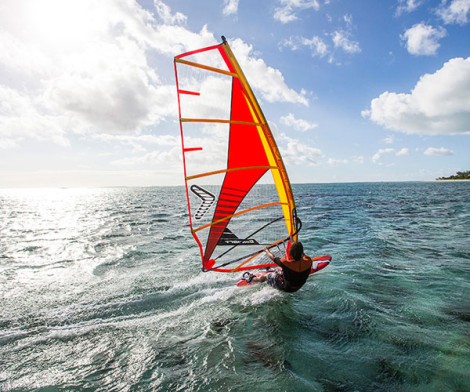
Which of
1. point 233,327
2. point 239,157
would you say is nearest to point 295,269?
point 233,327

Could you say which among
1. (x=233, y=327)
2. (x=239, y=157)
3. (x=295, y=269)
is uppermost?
(x=239, y=157)

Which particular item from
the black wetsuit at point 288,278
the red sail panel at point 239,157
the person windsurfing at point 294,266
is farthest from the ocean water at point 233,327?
the red sail panel at point 239,157

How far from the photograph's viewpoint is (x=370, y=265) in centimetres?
1112

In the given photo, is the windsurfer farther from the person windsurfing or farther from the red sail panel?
the red sail panel

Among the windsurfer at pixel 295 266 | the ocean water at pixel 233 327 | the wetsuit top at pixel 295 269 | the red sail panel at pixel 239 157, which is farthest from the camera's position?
the wetsuit top at pixel 295 269

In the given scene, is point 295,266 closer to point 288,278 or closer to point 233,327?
point 288,278

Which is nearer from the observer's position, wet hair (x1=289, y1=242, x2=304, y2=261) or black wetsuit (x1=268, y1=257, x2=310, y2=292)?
wet hair (x1=289, y1=242, x2=304, y2=261)

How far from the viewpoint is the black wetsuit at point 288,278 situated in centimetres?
682

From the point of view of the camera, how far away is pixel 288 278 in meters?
6.98

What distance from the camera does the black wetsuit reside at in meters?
6.82

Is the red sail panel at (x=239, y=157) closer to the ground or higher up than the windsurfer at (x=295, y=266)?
higher up

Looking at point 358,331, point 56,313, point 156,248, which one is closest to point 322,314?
point 358,331

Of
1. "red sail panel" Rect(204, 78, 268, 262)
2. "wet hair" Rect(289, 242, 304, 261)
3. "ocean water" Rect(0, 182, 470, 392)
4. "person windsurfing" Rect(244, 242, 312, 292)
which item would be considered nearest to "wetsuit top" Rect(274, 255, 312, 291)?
"person windsurfing" Rect(244, 242, 312, 292)

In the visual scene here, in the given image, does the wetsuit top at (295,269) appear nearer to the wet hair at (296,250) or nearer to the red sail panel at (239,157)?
the wet hair at (296,250)
